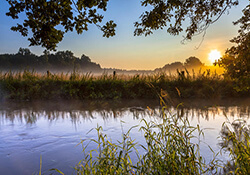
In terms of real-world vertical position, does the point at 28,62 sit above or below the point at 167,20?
above

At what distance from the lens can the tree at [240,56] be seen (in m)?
5.70

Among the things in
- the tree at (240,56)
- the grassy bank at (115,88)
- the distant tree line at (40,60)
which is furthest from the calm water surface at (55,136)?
the distant tree line at (40,60)

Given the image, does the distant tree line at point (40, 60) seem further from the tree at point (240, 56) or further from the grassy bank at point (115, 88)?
the tree at point (240, 56)

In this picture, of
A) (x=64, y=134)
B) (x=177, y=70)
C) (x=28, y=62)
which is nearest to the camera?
(x=64, y=134)

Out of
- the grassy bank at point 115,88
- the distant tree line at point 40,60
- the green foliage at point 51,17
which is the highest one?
the distant tree line at point 40,60

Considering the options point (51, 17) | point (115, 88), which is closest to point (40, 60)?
point (115, 88)

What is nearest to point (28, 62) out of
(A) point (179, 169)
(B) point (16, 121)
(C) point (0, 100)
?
(C) point (0, 100)

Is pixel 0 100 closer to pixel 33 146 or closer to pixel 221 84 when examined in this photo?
pixel 33 146

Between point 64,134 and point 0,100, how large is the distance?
782 cm

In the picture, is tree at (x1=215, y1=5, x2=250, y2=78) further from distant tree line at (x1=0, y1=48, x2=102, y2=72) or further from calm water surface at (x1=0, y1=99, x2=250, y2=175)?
distant tree line at (x1=0, y1=48, x2=102, y2=72)

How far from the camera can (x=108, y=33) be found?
483 centimetres

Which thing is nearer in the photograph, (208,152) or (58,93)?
(208,152)

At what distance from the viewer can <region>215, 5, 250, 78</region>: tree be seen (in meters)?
5.70

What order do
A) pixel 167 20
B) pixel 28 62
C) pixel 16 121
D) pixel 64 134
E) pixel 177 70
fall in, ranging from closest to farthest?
pixel 64 134, pixel 16 121, pixel 167 20, pixel 177 70, pixel 28 62
